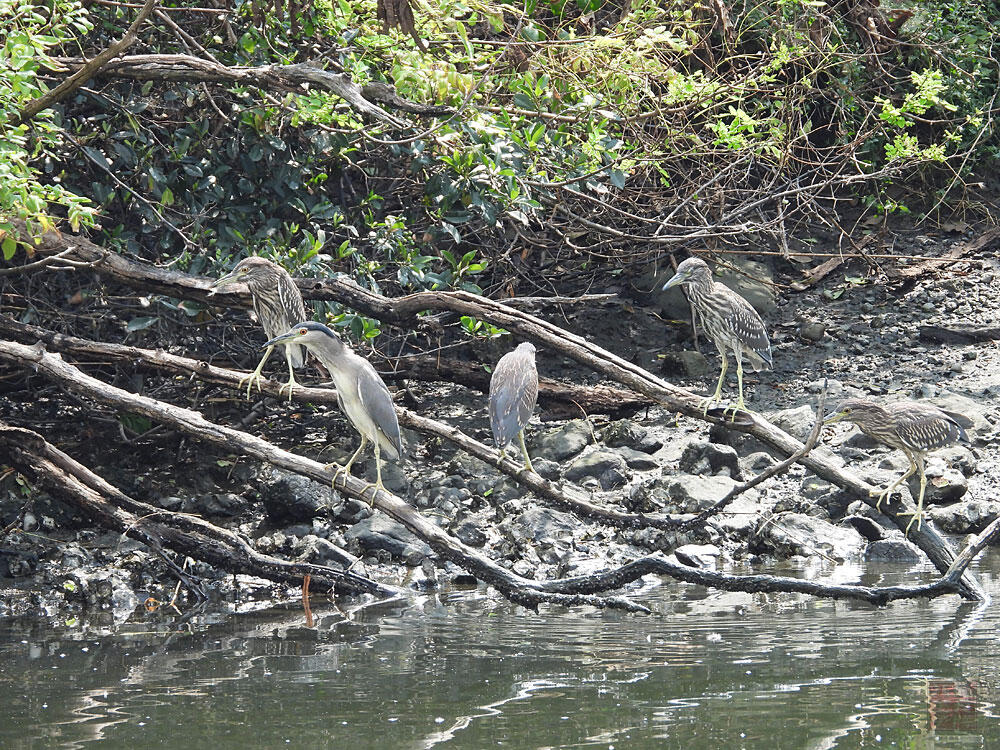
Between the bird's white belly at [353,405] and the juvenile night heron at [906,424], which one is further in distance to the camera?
the juvenile night heron at [906,424]

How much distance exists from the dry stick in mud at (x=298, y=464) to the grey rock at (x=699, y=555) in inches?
54.8

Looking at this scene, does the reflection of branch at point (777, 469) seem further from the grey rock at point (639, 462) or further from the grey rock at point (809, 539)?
the grey rock at point (639, 462)

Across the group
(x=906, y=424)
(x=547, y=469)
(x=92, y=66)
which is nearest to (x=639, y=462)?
(x=547, y=469)

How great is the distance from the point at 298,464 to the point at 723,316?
2.92 m

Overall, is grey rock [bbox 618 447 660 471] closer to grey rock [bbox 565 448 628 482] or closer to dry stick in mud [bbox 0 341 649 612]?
grey rock [bbox 565 448 628 482]

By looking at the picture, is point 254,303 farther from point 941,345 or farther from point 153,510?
point 941,345

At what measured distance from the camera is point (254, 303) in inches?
288

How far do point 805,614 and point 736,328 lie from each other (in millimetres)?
2024

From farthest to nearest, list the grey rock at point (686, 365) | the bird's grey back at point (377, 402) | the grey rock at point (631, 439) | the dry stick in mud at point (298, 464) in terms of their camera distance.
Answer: the grey rock at point (686, 365), the grey rock at point (631, 439), the bird's grey back at point (377, 402), the dry stick in mud at point (298, 464)

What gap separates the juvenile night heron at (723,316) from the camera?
754 centimetres

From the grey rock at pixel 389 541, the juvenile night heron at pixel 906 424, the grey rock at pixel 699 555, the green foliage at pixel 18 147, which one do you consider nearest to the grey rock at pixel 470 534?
the grey rock at pixel 389 541

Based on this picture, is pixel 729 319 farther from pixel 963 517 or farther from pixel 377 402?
pixel 377 402

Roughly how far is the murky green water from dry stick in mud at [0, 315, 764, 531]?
21.3 inches

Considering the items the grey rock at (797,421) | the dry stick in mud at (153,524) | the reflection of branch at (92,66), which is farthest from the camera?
the grey rock at (797,421)
